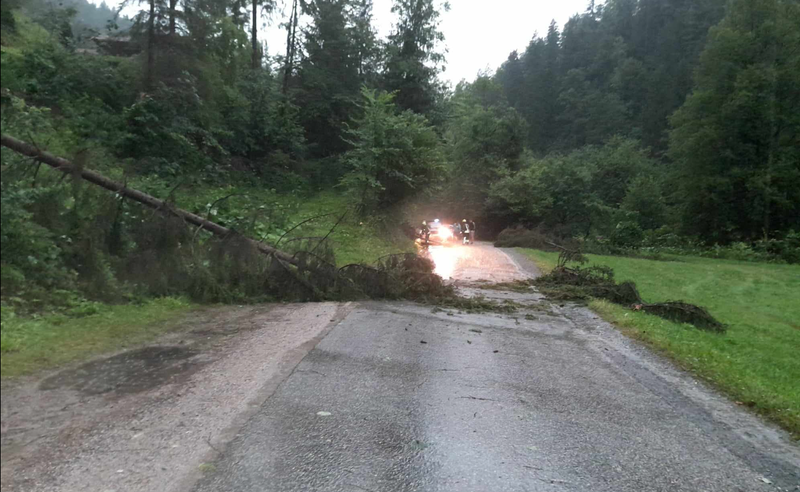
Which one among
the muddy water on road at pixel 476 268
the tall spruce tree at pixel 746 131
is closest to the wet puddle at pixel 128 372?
the muddy water on road at pixel 476 268

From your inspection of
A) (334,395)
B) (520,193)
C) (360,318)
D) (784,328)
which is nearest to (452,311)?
(360,318)

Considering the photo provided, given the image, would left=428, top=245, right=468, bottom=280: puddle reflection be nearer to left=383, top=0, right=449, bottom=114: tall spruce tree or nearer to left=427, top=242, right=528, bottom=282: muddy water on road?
left=427, top=242, right=528, bottom=282: muddy water on road

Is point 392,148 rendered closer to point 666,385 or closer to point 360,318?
point 360,318

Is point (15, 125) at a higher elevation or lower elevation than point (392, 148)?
lower

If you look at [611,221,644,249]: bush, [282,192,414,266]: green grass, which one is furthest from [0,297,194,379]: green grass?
[611,221,644,249]: bush

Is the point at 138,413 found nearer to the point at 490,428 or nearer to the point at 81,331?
the point at 81,331

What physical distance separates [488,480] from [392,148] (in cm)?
2437

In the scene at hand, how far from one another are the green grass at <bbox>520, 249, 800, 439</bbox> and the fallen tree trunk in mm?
6908

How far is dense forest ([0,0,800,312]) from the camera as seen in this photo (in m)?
5.46

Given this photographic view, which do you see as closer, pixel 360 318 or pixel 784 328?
pixel 360 318

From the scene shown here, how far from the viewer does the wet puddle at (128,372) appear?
10.9 feet

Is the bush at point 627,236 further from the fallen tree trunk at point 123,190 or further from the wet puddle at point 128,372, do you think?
the wet puddle at point 128,372

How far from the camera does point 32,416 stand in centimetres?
267

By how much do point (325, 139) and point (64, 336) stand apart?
38.6 meters
